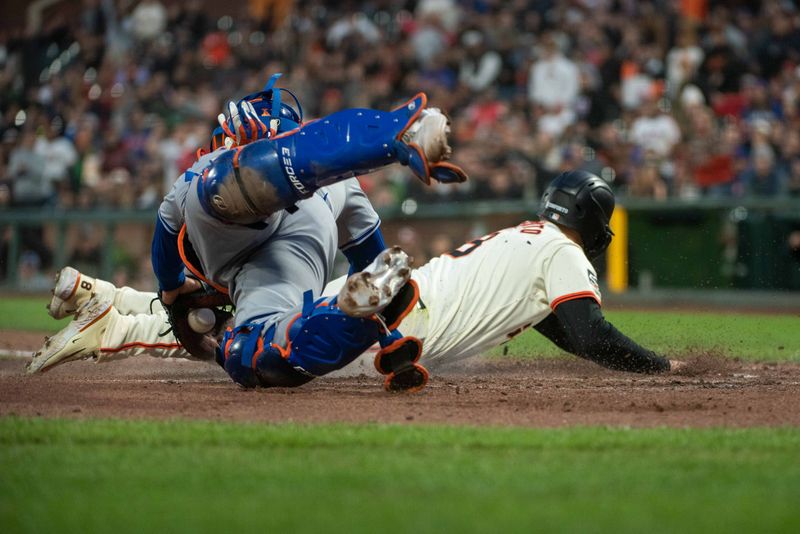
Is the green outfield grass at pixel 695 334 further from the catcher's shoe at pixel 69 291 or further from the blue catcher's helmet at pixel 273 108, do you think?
the catcher's shoe at pixel 69 291

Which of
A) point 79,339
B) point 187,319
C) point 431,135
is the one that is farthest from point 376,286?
point 79,339

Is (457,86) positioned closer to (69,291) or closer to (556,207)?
(69,291)

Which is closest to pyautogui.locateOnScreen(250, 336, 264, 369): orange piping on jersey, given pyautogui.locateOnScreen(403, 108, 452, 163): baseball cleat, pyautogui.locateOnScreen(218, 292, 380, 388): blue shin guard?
pyautogui.locateOnScreen(218, 292, 380, 388): blue shin guard

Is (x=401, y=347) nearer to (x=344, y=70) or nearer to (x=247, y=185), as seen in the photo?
(x=247, y=185)

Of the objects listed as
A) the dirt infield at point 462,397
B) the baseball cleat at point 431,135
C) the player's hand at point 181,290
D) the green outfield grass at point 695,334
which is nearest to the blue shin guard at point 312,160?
the baseball cleat at point 431,135

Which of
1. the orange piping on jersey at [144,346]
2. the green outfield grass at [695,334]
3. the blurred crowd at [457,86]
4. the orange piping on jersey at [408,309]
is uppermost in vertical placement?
the blurred crowd at [457,86]

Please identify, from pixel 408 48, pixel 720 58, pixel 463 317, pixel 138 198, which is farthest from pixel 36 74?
pixel 463 317

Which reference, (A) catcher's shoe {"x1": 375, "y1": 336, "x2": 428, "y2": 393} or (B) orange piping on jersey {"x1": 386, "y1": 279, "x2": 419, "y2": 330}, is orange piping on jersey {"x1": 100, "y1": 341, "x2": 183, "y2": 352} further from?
(B) orange piping on jersey {"x1": 386, "y1": 279, "x2": 419, "y2": 330}
